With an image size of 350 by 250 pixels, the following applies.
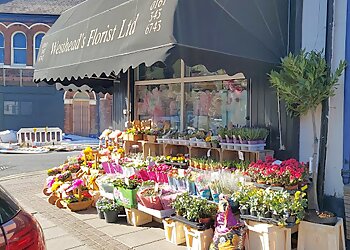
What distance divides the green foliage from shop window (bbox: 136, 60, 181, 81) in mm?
2687

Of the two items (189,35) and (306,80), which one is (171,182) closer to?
(189,35)

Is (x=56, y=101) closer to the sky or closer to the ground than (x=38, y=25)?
closer to the ground

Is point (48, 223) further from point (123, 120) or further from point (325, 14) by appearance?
point (325, 14)

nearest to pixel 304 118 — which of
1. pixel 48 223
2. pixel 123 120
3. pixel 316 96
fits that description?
pixel 316 96

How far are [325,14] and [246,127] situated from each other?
1.79 m

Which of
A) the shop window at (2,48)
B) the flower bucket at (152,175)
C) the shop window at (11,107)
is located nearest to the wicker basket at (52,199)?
the flower bucket at (152,175)

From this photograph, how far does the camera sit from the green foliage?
4453 mm

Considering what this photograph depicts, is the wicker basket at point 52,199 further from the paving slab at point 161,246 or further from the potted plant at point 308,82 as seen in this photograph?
the potted plant at point 308,82

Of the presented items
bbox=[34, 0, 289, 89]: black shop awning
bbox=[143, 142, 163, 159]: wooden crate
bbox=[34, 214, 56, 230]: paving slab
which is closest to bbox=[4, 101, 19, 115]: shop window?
bbox=[143, 142, 163, 159]: wooden crate

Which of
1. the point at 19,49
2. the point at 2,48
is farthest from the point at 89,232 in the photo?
the point at 2,48

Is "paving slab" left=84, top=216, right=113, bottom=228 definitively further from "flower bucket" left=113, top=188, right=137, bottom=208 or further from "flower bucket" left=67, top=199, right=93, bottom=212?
"flower bucket" left=67, top=199, right=93, bottom=212

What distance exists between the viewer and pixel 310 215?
4.41 m

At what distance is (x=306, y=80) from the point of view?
4434mm

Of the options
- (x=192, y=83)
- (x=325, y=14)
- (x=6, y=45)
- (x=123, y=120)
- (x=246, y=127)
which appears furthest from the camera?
(x=6, y=45)
